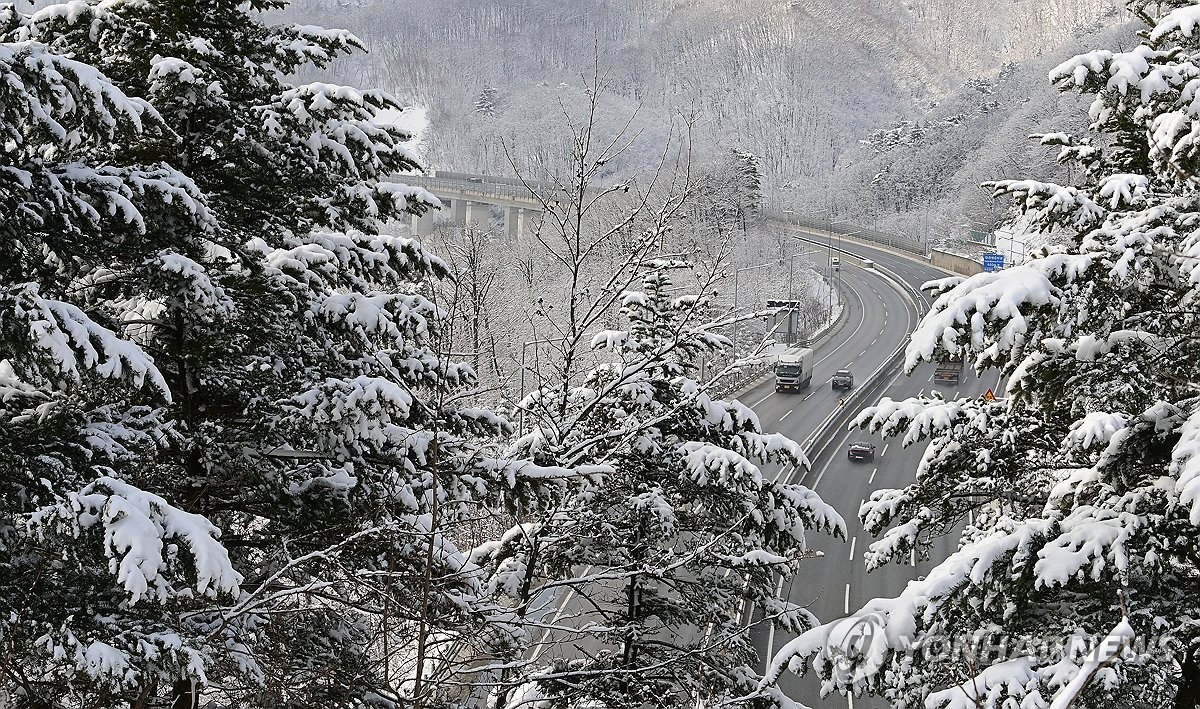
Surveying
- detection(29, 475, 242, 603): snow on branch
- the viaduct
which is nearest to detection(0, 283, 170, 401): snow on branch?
detection(29, 475, 242, 603): snow on branch

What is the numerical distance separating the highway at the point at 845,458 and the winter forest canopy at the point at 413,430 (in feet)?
11.1

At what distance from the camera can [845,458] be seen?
35.6m

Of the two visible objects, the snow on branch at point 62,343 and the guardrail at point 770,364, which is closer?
the snow on branch at point 62,343

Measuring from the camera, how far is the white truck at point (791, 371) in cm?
4400

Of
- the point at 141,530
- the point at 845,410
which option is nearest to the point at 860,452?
the point at 845,410

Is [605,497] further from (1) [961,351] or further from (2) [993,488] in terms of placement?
(1) [961,351]

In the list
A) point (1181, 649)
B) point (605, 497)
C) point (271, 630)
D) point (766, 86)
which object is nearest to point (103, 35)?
point (271, 630)

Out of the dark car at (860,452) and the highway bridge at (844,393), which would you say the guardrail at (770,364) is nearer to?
the highway bridge at (844,393)

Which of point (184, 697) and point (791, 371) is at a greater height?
point (184, 697)

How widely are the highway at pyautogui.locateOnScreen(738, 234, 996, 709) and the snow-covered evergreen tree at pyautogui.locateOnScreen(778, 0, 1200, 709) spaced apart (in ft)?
14.2

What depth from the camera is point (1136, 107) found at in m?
7.07

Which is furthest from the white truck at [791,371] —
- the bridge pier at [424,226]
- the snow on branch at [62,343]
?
the snow on branch at [62,343]

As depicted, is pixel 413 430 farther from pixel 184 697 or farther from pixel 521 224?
pixel 521 224

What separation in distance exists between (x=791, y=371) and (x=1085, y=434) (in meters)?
38.0
